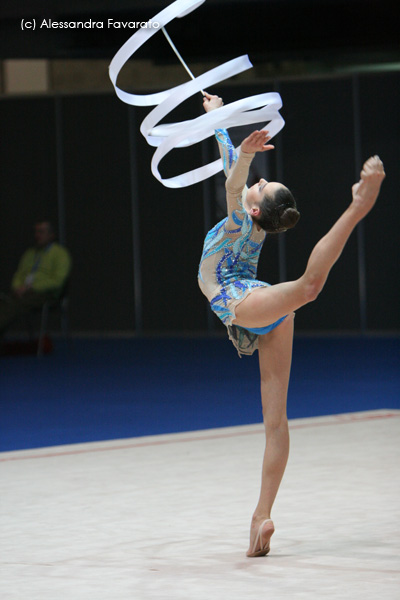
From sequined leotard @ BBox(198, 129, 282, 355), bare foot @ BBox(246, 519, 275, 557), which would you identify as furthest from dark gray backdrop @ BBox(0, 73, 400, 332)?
bare foot @ BBox(246, 519, 275, 557)

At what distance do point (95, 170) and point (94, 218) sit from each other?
0.71 meters

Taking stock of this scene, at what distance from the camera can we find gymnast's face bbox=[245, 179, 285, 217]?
4324 millimetres

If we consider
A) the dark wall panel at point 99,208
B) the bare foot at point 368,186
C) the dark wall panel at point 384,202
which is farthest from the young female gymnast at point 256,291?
the dark wall panel at point 99,208

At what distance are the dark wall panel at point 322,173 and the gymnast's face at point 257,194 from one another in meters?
10.7

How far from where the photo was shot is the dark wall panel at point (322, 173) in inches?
592

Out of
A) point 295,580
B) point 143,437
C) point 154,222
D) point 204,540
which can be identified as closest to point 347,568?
point 295,580

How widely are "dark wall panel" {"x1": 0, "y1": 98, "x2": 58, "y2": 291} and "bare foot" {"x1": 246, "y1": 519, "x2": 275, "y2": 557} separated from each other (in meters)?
12.7

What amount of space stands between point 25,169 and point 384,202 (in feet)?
18.0

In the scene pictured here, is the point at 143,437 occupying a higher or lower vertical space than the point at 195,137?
lower

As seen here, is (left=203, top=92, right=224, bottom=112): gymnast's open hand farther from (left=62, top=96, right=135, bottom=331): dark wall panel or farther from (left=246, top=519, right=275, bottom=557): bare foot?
(left=62, top=96, right=135, bottom=331): dark wall panel

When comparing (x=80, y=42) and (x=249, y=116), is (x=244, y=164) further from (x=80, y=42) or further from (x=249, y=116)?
(x=80, y=42)

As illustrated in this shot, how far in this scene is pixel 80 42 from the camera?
13.0 m

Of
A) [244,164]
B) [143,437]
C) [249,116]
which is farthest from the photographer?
[143,437]

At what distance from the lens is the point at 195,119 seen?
4480 millimetres
